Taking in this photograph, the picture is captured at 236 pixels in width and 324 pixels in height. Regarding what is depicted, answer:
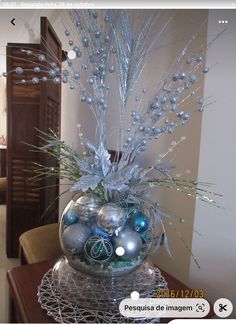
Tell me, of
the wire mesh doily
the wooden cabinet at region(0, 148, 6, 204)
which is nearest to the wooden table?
the wire mesh doily

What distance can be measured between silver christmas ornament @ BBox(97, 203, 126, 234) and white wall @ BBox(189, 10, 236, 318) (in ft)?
1.27

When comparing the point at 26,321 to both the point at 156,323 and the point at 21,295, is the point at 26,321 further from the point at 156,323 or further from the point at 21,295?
the point at 156,323

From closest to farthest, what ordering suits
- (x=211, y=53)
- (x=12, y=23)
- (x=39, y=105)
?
1. (x=211, y=53)
2. (x=12, y=23)
3. (x=39, y=105)

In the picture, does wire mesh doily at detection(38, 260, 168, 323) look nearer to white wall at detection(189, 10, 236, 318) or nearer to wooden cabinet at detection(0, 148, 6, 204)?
white wall at detection(189, 10, 236, 318)

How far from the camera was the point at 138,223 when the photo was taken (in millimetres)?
548

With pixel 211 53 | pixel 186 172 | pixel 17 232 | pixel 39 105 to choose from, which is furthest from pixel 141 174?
pixel 17 232

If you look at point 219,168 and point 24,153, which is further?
point 24,153

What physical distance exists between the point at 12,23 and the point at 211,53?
2.14 feet

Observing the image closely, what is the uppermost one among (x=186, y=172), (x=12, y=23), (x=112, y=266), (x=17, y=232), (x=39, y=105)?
(x=12, y=23)

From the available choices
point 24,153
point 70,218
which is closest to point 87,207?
point 70,218

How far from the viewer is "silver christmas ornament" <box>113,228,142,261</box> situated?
513mm

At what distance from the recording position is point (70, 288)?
1.82 ft

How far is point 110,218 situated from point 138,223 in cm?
8

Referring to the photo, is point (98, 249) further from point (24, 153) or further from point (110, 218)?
point (24, 153)
